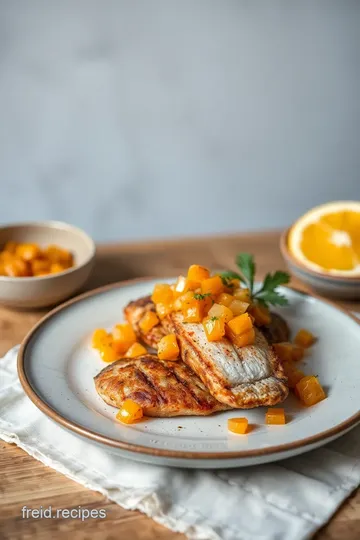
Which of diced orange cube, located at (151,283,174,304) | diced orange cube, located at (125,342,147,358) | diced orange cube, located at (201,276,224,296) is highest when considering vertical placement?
diced orange cube, located at (201,276,224,296)

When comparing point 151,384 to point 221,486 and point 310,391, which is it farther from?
point 310,391

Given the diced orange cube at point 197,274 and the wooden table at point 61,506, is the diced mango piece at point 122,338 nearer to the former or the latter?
the diced orange cube at point 197,274

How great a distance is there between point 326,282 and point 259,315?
79 centimetres

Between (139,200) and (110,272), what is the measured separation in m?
2.31

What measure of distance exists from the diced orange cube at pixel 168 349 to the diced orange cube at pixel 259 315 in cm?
39

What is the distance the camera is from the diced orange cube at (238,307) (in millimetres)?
2764

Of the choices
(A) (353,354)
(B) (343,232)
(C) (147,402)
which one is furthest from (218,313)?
(B) (343,232)

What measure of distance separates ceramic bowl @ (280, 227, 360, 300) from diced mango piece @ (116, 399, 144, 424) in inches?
60.1

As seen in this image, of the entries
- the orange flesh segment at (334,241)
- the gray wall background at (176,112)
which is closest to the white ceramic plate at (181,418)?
the orange flesh segment at (334,241)

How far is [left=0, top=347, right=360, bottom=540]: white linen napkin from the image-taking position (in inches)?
81.7

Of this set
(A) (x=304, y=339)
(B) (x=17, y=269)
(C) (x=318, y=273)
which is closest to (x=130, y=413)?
(A) (x=304, y=339)

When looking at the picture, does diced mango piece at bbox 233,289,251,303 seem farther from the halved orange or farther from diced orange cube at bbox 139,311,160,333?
the halved orange

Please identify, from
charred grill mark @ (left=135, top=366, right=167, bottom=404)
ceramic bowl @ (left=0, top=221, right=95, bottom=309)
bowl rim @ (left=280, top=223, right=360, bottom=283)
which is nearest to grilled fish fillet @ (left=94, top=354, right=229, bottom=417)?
charred grill mark @ (left=135, top=366, right=167, bottom=404)

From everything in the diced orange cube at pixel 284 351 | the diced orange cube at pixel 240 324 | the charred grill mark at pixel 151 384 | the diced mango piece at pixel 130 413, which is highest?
the diced orange cube at pixel 240 324
